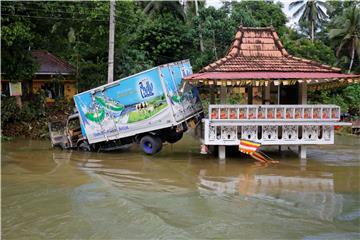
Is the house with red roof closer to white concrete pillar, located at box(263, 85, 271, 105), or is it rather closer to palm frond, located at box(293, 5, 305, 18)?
white concrete pillar, located at box(263, 85, 271, 105)

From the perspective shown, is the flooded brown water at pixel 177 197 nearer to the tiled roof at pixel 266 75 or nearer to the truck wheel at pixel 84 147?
the truck wheel at pixel 84 147

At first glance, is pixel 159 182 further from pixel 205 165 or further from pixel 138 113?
pixel 138 113

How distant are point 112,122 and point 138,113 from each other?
1.07 metres

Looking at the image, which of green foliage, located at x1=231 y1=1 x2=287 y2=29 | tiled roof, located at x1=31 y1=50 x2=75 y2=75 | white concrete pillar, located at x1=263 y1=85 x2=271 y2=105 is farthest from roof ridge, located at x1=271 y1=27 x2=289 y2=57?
green foliage, located at x1=231 y1=1 x2=287 y2=29

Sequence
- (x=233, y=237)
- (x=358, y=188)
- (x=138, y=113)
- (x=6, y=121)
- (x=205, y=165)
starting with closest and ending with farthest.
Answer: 1. (x=233, y=237)
2. (x=358, y=188)
3. (x=205, y=165)
4. (x=138, y=113)
5. (x=6, y=121)

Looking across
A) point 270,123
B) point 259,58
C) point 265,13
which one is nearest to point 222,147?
point 270,123

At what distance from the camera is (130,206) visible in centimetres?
821

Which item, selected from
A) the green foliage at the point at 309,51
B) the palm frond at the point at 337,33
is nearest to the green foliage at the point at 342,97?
the green foliage at the point at 309,51

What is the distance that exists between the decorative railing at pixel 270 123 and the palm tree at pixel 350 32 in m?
25.5

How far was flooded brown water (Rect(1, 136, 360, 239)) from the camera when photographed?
6828mm

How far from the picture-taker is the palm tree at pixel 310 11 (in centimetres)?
4441

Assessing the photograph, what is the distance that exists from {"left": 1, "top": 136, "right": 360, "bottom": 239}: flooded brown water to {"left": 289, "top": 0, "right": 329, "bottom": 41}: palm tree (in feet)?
109

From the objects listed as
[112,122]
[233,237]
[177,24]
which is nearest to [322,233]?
[233,237]

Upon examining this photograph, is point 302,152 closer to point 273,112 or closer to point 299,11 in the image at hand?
point 273,112
